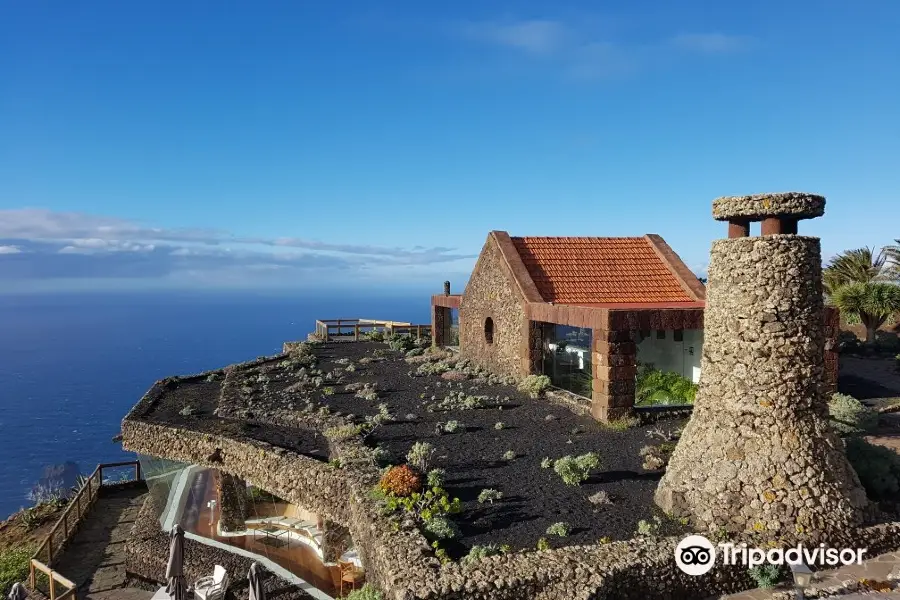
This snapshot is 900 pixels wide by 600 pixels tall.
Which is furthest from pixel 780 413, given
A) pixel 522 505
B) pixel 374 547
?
pixel 374 547

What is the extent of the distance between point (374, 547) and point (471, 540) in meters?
1.44

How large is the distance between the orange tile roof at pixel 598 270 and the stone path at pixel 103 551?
14.5 m

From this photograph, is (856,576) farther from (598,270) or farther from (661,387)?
(598,270)

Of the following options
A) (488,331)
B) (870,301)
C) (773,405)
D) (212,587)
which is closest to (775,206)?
(773,405)

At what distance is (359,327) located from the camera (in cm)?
3462

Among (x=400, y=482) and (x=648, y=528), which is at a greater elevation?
(x=400, y=482)

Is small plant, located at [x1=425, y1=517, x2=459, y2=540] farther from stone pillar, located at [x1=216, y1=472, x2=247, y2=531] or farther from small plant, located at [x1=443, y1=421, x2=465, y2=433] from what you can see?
stone pillar, located at [x1=216, y1=472, x2=247, y2=531]

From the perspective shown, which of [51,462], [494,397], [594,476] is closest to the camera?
[594,476]

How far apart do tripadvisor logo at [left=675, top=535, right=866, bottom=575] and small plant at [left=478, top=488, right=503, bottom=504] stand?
9.94ft

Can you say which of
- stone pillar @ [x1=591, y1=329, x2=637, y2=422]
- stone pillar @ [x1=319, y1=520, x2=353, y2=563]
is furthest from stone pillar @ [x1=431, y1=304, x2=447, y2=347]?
stone pillar @ [x1=319, y1=520, x2=353, y2=563]

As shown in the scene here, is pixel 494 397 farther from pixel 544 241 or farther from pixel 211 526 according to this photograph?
pixel 211 526

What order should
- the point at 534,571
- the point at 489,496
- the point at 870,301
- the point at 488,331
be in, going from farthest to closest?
the point at 870,301 < the point at 488,331 < the point at 489,496 < the point at 534,571

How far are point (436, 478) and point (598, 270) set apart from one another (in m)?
12.2

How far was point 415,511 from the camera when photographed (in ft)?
28.8
